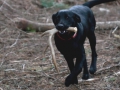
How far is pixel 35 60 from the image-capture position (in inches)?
310

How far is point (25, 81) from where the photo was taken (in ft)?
21.0

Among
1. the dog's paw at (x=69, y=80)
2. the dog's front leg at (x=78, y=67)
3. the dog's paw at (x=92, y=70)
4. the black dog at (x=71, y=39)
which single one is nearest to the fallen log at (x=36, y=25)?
the dog's paw at (x=92, y=70)

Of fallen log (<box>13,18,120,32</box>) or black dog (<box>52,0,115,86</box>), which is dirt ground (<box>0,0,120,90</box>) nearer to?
fallen log (<box>13,18,120,32</box>)

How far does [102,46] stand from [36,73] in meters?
2.62

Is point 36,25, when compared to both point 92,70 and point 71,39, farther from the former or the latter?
point 71,39

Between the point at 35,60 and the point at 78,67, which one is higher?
the point at 78,67

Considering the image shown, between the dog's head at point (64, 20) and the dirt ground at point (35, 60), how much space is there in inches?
45.2

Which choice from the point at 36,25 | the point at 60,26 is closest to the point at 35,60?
the point at 36,25

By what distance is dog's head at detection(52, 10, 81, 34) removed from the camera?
5364mm

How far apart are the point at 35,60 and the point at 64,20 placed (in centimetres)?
257

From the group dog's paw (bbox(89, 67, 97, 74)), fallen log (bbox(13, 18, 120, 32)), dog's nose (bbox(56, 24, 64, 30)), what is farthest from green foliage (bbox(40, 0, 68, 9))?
dog's nose (bbox(56, 24, 64, 30))

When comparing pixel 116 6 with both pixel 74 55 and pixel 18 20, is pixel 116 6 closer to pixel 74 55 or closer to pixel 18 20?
pixel 18 20

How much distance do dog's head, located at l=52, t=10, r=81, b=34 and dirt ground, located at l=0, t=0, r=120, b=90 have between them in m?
1.15

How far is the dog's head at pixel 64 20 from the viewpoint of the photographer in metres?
5.36
